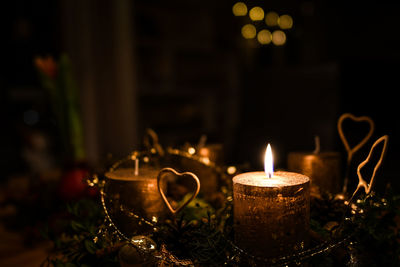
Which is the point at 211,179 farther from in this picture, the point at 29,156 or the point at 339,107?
the point at 29,156

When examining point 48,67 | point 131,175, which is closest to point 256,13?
point 48,67

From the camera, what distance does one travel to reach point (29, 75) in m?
2.68

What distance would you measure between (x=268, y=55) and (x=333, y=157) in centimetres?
349

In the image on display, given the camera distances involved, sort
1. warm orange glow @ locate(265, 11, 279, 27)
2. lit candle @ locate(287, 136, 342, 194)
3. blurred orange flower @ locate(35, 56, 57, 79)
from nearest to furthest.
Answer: lit candle @ locate(287, 136, 342, 194) < blurred orange flower @ locate(35, 56, 57, 79) < warm orange glow @ locate(265, 11, 279, 27)

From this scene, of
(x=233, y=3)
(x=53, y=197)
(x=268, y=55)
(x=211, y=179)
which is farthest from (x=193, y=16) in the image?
(x=211, y=179)

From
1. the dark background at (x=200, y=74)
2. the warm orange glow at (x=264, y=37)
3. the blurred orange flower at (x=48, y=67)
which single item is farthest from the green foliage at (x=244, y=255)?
the warm orange glow at (x=264, y=37)

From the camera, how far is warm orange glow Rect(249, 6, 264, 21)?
3908 mm

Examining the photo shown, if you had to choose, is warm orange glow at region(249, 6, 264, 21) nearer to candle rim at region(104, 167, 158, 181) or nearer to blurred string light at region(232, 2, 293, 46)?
blurred string light at region(232, 2, 293, 46)

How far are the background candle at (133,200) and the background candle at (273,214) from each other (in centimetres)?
15

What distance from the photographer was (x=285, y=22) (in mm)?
4086

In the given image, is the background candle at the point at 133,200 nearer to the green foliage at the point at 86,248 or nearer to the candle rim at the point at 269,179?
the green foliage at the point at 86,248

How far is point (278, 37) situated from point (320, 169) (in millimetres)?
3615

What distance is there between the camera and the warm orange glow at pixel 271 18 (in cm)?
401

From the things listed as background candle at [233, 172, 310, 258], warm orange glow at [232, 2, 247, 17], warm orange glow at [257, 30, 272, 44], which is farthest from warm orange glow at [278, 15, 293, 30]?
background candle at [233, 172, 310, 258]
